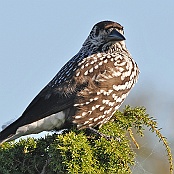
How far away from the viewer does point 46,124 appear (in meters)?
5.99

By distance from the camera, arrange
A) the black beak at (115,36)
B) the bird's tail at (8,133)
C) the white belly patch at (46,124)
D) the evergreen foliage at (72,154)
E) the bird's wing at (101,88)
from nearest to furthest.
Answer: the evergreen foliage at (72,154)
the bird's tail at (8,133)
the white belly patch at (46,124)
the bird's wing at (101,88)
the black beak at (115,36)

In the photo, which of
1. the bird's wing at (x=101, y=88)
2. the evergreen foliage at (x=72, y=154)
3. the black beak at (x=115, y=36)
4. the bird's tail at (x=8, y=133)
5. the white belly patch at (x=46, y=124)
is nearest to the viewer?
the evergreen foliage at (x=72, y=154)

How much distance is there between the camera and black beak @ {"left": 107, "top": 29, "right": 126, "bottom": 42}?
6373 millimetres

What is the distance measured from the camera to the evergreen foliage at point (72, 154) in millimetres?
5086

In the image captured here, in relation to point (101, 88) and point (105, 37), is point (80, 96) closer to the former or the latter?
point (101, 88)

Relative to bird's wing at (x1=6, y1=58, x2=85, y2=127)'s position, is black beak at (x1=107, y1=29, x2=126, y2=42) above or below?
above

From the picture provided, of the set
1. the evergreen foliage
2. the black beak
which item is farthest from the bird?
the evergreen foliage

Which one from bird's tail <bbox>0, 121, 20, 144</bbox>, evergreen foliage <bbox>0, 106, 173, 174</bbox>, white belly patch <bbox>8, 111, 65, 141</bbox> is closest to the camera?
evergreen foliage <bbox>0, 106, 173, 174</bbox>

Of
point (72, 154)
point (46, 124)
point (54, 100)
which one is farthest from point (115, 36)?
point (72, 154)

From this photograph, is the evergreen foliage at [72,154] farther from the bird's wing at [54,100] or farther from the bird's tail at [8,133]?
the bird's wing at [54,100]

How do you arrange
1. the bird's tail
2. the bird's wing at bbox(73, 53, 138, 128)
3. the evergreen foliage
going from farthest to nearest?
the bird's wing at bbox(73, 53, 138, 128) → the bird's tail → the evergreen foliage

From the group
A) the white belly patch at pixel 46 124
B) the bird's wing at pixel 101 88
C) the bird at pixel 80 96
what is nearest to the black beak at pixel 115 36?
the bird at pixel 80 96

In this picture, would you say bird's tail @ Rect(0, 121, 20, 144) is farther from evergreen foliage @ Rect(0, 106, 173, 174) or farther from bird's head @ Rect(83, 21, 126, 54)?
bird's head @ Rect(83, 21, 126, 54)

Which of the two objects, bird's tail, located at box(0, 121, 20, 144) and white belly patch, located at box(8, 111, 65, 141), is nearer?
bird's tail, located at box(0, 121, 20, 144)
